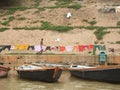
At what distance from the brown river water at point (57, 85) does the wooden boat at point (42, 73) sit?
488 millimetres

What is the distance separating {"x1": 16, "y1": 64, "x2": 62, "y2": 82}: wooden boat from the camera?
33469mm

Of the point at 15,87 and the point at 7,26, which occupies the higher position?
the point at 7,26

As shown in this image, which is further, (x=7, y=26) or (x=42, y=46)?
(x=7, y=26)

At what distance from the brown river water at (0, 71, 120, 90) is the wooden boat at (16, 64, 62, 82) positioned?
49 cm

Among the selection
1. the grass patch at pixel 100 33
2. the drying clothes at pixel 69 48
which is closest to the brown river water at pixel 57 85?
the drying clothes at pixel 69 48

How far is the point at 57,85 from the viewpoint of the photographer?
3247 centimetres

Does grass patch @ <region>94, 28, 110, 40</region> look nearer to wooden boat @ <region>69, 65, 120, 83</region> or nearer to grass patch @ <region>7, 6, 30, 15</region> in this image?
wooden boat @ <region>69, 65, 120, 83</region>

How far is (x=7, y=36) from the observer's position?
167 feet

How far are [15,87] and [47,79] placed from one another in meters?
3.71

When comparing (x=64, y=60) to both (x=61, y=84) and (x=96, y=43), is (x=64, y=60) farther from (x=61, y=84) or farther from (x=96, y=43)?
(x=61, y=84)

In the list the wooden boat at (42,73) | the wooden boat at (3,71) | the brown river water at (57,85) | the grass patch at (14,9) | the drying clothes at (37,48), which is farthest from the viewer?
the grass patch at (14,9)

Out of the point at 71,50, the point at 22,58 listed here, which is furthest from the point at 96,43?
the point at 22,58

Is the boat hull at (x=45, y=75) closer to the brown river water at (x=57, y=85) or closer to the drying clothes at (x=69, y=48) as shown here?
the brown river water at (x=57, y=85)

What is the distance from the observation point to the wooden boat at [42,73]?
110 ft
